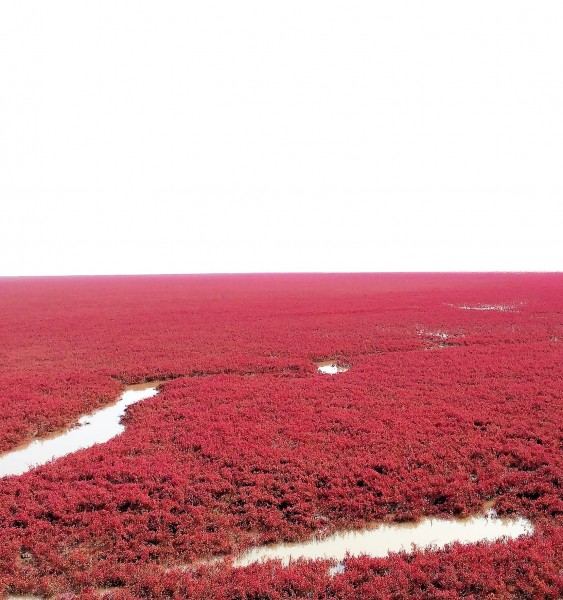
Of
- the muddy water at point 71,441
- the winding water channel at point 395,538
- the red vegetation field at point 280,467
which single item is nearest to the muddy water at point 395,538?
the winding water channel at point 395,538

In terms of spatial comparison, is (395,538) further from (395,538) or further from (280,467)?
(280,467)

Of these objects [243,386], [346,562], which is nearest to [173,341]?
[243,386]

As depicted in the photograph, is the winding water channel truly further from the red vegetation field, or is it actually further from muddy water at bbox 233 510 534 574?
the red vegetation field

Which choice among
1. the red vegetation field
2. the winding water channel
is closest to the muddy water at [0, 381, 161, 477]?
the red vegetation field

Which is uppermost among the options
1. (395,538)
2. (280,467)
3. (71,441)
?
(280,467)

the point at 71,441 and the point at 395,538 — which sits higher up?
the point at 395,538

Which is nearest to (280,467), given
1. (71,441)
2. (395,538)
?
(395,538)
